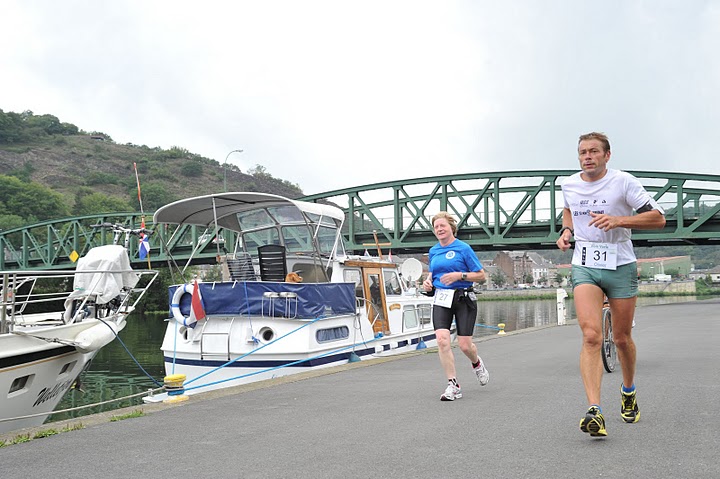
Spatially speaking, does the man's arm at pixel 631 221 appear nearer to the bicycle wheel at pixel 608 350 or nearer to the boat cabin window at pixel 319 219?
the bicycle wheel at pixel 608 350

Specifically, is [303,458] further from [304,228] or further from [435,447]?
[304,228]

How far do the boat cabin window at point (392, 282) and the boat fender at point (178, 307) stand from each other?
17.5 feet

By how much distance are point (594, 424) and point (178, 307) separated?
913 centimetres

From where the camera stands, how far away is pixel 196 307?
11711 mm

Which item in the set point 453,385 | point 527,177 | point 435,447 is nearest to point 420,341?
point 453,385

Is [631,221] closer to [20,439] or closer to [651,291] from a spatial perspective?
[20,439]

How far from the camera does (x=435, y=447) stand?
15.1 ft

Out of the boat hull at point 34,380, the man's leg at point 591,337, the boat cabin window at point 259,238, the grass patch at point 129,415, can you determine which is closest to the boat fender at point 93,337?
the boat hull at point 34,380

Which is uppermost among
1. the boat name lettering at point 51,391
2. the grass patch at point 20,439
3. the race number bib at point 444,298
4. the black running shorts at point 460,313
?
the race number bib at point 444,298

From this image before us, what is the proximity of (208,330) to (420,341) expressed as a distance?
246 inches

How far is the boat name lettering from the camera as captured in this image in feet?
31.0

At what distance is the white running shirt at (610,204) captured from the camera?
4883mm

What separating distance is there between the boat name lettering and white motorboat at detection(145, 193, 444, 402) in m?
1.70

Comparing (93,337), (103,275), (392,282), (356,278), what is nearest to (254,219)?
(356,278)
